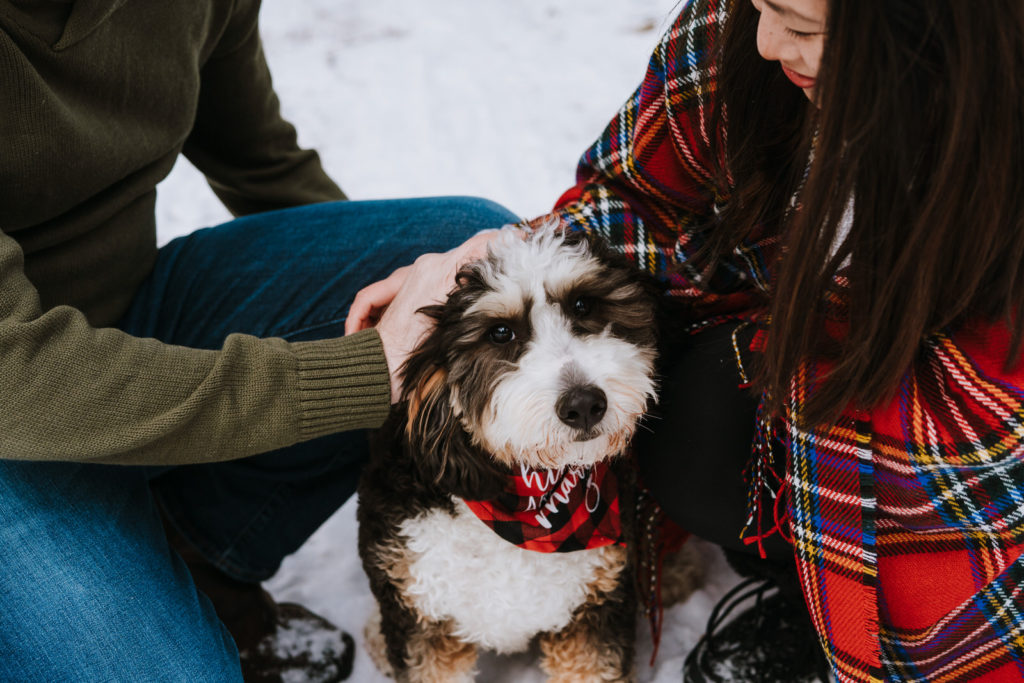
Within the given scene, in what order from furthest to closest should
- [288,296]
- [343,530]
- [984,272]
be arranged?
[343,530] < [288,296] < [984,272]

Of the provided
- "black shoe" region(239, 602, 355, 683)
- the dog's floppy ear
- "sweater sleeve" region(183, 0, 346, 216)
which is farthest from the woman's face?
"black shoe" region(239, 602, 355, 683)

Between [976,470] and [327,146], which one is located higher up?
[976,470]

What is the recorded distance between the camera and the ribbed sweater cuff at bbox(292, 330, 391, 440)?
1.38m

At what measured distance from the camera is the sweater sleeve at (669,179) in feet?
4.82

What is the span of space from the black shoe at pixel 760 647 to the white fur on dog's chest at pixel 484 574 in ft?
1.51

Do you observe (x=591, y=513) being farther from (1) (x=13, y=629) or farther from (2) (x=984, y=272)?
(1) (x=13, y=629)

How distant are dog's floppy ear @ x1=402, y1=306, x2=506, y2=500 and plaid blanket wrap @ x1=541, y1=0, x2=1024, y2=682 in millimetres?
502

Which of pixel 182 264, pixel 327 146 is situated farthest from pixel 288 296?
pixel 327 146

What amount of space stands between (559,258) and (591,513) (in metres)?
0.47

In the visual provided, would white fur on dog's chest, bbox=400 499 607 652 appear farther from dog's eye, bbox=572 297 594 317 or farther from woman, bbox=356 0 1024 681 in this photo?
dog's eye, bbox=572 297 594 317

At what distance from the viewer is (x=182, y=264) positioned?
1.85m

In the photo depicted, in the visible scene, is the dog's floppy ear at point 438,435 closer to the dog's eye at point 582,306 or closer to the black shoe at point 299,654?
the dog's eye at point 582,306

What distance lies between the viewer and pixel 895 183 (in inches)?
39.8

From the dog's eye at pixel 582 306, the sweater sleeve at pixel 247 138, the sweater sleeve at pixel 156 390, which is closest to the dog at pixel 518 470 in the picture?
the dog's eye at pixel 582 306
